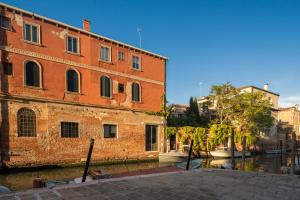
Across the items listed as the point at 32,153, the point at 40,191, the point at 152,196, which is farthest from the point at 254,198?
the point at 32,153

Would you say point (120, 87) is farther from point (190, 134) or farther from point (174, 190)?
point (174, 190)

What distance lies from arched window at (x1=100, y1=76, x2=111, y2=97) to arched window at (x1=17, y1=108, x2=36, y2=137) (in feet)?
19.4

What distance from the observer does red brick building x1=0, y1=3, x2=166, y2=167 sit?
536 inches

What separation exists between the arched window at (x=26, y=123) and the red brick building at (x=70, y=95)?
59mm

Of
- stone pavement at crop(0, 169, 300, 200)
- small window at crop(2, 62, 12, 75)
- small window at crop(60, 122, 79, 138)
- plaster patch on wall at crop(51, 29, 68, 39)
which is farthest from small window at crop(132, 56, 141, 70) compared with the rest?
stone pavement at crop(0, 169, 300, 200)

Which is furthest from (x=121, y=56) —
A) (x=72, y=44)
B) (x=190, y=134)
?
(x=190, y=134)

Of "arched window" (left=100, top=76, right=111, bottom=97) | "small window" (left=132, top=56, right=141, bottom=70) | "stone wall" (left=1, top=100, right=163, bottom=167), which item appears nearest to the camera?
"stone wall" (left=1, top=100, right=163, bottom=167)

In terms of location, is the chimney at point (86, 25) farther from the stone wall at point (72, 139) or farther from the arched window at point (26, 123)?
the arched window at point (26, 123)

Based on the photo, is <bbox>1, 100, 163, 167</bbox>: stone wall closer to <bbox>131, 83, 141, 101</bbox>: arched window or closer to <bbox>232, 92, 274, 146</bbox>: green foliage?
<bbox>131, 83, 141, 101</bbox>: arched window

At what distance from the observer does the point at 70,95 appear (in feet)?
53.3

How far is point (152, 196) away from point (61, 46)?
49.6ft

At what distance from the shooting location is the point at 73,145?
15891mm

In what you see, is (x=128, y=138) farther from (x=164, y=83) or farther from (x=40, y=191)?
(x=40, y=191)

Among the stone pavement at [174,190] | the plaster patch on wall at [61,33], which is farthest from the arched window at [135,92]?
the stone pavement at [174,190]
